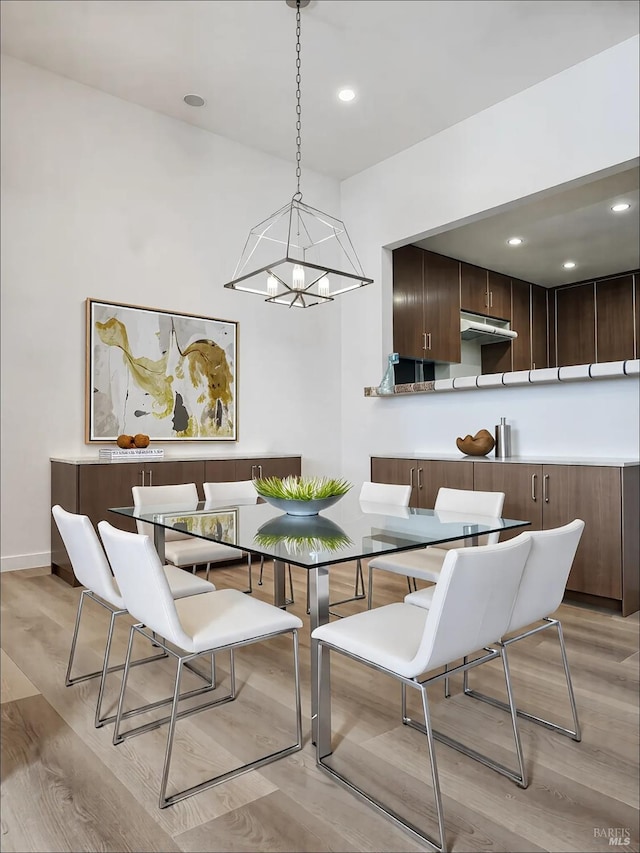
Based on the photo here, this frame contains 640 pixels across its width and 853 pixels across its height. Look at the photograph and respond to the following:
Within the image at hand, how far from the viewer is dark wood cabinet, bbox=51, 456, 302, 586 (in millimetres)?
3799

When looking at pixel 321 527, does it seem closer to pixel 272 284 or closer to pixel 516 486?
pixel 272 284

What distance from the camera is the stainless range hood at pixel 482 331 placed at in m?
6.23

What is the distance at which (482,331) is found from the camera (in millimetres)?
6262

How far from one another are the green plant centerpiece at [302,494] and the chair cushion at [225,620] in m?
0.43

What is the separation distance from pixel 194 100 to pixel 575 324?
5.10m

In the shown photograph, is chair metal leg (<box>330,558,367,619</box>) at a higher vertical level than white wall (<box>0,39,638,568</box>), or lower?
lower

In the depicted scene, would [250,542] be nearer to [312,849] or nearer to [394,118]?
[312,849]

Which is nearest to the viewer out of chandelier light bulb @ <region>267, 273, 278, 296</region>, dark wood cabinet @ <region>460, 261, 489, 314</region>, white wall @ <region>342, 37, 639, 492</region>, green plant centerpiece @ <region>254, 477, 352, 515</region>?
green plant centerpiece @ <region>254, 477, 352, 515</region>

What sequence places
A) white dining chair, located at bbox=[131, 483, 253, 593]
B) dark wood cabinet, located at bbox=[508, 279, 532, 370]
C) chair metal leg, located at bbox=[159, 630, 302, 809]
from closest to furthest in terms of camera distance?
chair metal leg, located at bbox=[159, 630, 302, 809]
white dining chair, located at bbox=[131, 483, 253, 593]
dark wood cabinet, located at bbox=[508, 279, 532, 370]

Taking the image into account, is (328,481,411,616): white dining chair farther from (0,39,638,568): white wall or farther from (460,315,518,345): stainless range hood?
(460,315,518,345): stainless range hood

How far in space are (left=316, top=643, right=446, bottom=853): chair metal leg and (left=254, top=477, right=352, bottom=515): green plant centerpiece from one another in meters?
0.70

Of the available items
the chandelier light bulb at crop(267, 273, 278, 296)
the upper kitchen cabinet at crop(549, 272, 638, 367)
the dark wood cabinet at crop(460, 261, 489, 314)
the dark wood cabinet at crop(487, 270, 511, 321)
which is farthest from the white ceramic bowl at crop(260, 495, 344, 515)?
the upper kitchen cabinet at crop(549, 272, 638, 367)

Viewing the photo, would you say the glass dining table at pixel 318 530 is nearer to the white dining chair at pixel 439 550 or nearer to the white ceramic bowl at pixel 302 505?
the white ceramic bowl at pixel 302 505

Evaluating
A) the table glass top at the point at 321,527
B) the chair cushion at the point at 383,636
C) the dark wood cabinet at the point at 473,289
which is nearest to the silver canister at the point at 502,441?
the table glass top at the point at 321,527
